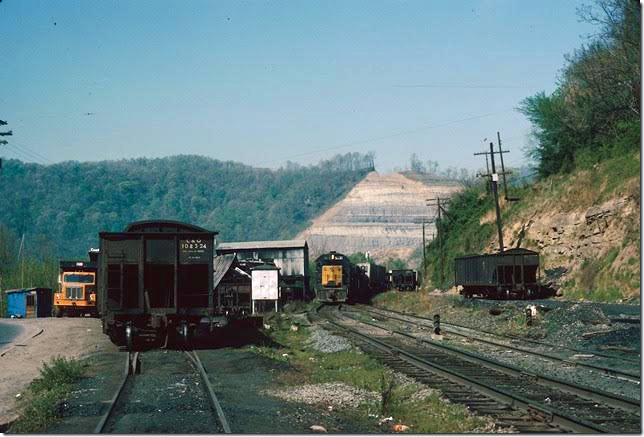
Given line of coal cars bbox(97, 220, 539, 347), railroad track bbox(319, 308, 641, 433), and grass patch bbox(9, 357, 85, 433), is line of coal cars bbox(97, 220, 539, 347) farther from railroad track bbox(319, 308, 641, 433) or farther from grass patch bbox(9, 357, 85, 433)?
railroad track bbox(319, 308, 641, 433)

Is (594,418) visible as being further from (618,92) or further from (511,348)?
(618,92)

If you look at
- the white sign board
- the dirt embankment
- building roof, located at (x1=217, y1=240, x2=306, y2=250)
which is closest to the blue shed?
the white sign board

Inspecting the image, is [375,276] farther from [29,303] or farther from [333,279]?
[29,303]

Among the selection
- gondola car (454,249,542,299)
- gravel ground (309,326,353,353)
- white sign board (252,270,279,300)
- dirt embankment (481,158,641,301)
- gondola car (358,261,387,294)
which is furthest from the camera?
gondola car (358,261,387,294)

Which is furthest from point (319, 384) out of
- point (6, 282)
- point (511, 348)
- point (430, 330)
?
point (6, 282)

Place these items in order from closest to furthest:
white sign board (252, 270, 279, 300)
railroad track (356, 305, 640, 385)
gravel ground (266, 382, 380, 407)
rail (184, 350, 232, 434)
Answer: rail (184, 350, 232, 434), gravel ground (266, 382, 380, 407), railroad track (356, 305, 640, 385), white sign board (252, 270, 279, 300)

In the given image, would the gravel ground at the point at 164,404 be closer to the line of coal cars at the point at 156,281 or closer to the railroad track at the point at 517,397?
the line of coal cars at the point at 156,281

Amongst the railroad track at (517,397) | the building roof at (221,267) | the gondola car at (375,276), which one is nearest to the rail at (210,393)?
the railroad track at (517,397)

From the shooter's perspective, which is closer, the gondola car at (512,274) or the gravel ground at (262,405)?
the gravel ground at (262,405)

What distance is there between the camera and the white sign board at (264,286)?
44.5m

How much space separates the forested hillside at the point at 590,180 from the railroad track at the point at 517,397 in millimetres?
21416

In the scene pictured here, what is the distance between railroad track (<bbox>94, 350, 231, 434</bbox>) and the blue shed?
38876 mm

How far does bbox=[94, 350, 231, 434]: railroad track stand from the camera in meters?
11.1

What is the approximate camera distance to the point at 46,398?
1420cm
